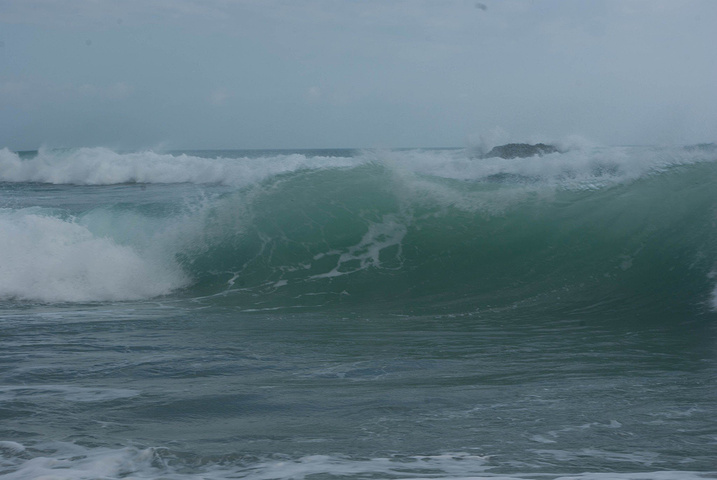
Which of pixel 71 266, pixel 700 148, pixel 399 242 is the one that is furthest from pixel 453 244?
pixel 71 266

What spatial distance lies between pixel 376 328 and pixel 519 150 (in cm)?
2563

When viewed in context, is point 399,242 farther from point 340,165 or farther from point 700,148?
point 700,148

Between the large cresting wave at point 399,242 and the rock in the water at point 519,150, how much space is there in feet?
53.7

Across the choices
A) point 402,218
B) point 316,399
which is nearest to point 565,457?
point 316,399

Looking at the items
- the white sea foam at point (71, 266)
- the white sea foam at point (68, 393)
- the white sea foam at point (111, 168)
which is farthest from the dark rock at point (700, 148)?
the white sea foam at point (111, 168)

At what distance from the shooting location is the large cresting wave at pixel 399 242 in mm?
9438

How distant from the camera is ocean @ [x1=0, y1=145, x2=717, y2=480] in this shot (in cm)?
369

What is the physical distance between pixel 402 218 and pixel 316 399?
23.5 ft

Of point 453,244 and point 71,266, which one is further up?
point 453,244

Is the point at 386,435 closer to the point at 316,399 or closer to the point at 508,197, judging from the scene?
the point at 316,399

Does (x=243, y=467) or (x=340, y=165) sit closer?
(x=243, y=467)

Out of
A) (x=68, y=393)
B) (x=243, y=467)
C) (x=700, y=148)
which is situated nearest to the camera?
(x=243, y=467)

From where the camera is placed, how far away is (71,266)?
33.8 feet

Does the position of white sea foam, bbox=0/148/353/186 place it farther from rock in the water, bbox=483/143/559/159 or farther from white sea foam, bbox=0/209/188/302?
white sea foam, bbox=0/209/188/302
